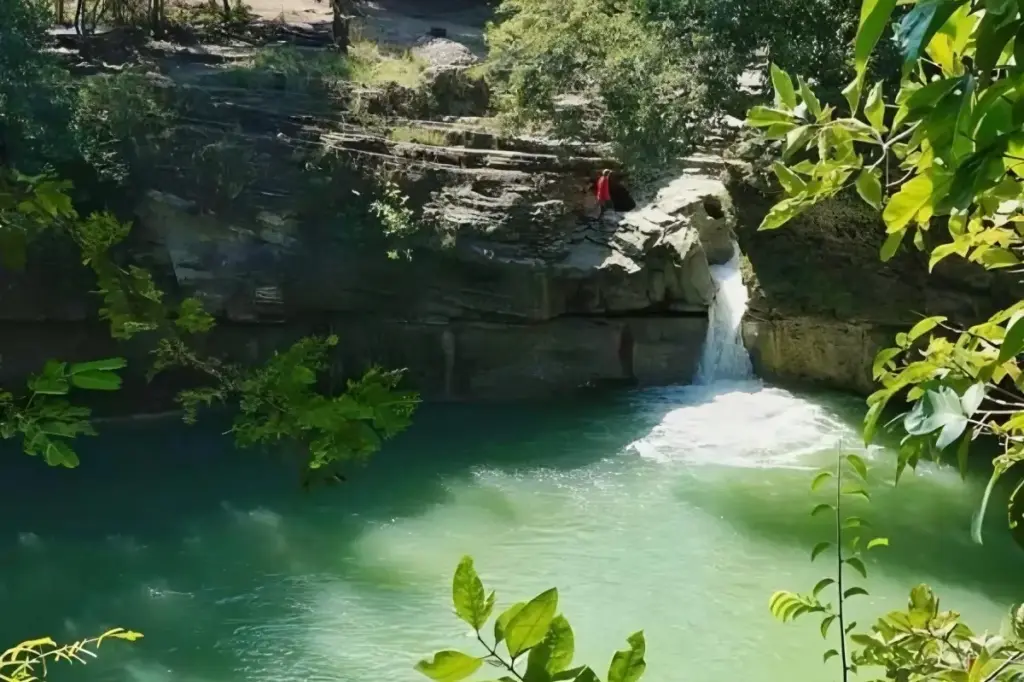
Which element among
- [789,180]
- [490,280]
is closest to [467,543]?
[490,280]

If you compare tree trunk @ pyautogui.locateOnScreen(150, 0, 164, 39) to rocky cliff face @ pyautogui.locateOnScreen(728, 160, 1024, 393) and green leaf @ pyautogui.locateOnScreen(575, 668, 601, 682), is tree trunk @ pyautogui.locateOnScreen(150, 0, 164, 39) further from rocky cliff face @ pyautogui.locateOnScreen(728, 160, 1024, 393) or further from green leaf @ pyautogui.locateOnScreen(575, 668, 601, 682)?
green leaf @ pyautogui.locateOnScreen(575, 668, 601, 682)

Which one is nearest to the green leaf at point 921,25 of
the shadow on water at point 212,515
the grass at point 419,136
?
the shadow on water at point 212,515

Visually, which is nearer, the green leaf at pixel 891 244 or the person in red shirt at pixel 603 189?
the green leaf at pixel 891 244

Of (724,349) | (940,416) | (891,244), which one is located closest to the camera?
(940,416)

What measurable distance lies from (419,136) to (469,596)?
9833mm

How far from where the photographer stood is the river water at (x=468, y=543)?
5.40 metres

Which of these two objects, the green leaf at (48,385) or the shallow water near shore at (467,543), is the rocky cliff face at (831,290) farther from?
the green leaf at (48,385)

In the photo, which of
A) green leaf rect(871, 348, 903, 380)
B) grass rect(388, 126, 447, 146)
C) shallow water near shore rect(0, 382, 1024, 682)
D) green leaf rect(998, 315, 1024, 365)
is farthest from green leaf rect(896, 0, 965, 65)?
grass rect(388, 126, 447, 146)

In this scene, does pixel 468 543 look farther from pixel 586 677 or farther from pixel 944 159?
pixel 944 159

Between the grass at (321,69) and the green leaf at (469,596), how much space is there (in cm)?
1057

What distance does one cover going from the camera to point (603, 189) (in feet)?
32.2

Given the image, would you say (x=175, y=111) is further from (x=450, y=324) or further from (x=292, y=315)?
(x=450, y=324)

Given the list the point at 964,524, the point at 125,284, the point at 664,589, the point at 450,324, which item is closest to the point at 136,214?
the point at 450,324

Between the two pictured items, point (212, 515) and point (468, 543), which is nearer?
point (468, 543)
